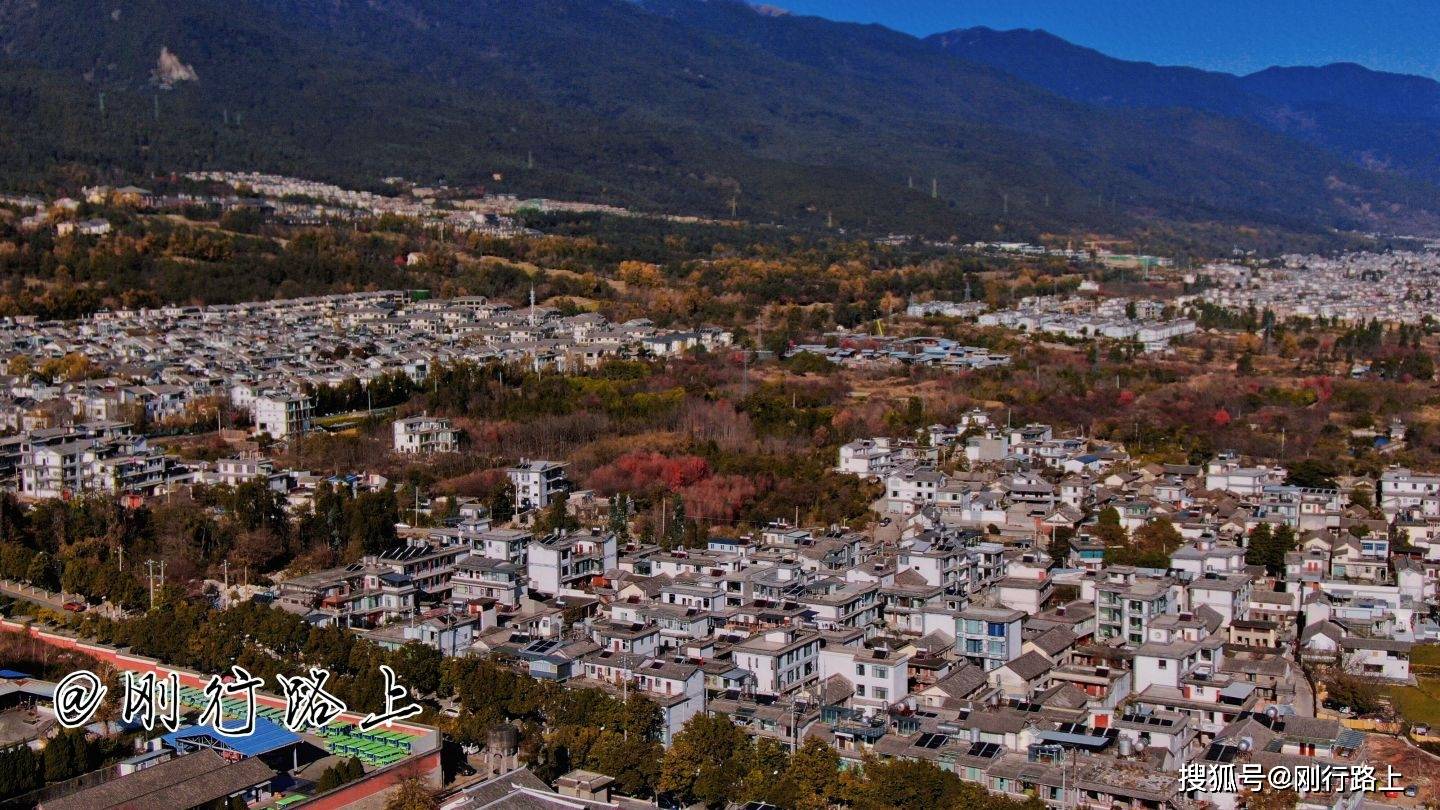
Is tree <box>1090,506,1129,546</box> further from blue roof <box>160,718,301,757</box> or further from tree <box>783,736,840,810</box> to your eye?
blue roof <box>160,718,301,757</box>

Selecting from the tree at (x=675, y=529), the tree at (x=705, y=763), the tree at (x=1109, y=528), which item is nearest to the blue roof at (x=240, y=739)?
the tree at (x=705, y=763)

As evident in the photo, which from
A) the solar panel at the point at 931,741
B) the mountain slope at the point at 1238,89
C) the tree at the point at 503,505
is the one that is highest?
the mountain slope at the point at 1238,89

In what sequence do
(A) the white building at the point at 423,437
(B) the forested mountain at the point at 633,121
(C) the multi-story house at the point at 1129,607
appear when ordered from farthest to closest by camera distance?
(B) the forested mountain at the point at 633,121 → (A) the white building at the point at 423,437 → (C) the multi-story house at the point at 1129,607

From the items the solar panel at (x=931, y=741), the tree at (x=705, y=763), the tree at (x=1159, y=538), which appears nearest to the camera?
the tree at (x=705, y=763)

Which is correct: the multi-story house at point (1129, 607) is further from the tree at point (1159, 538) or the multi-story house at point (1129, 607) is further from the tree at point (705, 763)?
the tree at point (705, 763)

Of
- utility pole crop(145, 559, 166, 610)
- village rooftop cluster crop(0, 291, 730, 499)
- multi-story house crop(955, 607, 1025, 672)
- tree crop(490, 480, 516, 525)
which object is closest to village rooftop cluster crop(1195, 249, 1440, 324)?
village rooftop cluster crop(0, 291, 730, 499)

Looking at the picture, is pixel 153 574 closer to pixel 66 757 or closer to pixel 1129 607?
pixel 66 757
